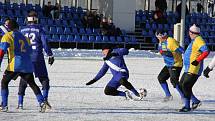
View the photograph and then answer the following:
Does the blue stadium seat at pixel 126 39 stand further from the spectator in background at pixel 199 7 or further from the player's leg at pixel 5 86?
the player's leg at pixel 5 86

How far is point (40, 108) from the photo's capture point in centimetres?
955

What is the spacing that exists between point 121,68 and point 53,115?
2366 mm

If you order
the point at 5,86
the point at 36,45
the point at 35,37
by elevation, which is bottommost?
the point at 5,86

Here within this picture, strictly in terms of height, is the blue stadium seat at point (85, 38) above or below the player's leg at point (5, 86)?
below

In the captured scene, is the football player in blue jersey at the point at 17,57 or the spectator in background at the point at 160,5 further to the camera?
the spectator in background at the point at 160,5

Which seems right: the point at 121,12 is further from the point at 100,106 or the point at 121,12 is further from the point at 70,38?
the point at 100,106

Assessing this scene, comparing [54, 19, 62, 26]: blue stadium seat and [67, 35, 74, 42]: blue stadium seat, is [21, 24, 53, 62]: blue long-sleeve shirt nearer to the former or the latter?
[67, 35, 74, 42]: blue stadium seat

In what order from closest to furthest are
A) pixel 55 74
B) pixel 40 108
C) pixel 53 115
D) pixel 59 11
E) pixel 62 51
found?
pixel 53 115, pixel 40 108, pixel 55 74, pixel 62 51, pixel 59 11

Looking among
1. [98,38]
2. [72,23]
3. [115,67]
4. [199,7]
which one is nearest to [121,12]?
[72,23]

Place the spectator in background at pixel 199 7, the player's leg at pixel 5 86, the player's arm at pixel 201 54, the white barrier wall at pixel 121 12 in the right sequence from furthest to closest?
the spectator in background at pixel 199 7, the white barrier wall at pixel 121 12, the player's arm at pixel 201 54, the player's leg at pixel 5 86

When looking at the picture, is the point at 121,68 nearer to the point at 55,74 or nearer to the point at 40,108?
the point at 40,108

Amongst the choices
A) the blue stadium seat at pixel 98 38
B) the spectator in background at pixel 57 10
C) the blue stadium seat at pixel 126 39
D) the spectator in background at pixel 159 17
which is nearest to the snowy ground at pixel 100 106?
the blue stadium seat at pixel 98 38

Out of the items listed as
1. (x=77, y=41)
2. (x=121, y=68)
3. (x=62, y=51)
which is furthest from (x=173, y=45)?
(x=77, y=41)

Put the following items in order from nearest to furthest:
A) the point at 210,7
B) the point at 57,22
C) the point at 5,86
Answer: the point at 5,86, the point at 57,22, the point at 210,7
